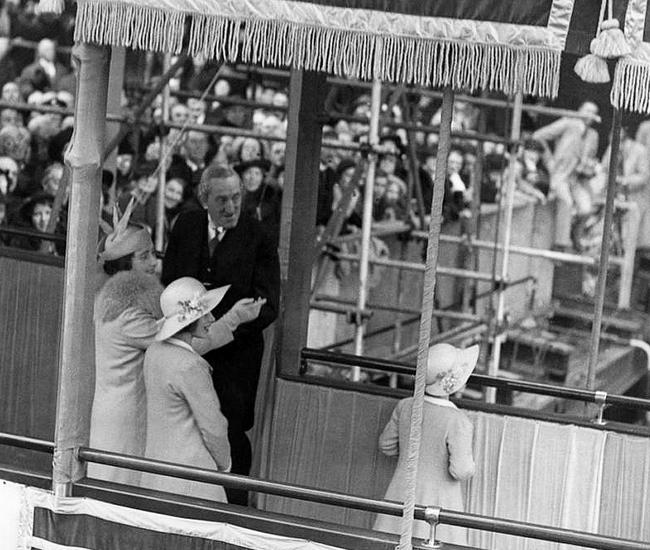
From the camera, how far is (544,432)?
691 cm

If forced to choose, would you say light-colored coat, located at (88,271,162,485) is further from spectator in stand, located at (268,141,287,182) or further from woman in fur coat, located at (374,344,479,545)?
spectator in stand, located at (268,141,287,182)

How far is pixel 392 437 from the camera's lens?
6480mm

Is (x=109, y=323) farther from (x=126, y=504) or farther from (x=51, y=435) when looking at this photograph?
(x=51, y=435)

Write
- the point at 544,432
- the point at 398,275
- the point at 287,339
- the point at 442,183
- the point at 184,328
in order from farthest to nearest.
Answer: the point at 398,275 → the point at 287,339 → the point at 544,432 → the point at 184,328 → the point at 442,183

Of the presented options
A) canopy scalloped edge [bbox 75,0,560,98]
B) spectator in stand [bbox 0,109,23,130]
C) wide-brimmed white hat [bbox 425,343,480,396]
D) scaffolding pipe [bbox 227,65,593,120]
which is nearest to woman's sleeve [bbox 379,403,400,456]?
wide-brimmed white hat [bbox 425,343,480,396]

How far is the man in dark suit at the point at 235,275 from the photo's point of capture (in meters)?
7.23

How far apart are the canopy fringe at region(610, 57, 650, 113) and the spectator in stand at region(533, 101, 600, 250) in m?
12.4

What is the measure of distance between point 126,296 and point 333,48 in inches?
72.3

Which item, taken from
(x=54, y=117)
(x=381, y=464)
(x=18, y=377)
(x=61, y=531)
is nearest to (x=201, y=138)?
(x=54, y=117)

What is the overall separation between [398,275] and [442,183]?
8363 millimetres

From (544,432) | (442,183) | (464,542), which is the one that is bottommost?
(464,542)

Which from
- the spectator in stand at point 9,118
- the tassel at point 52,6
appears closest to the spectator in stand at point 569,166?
the spectator in stand at point 9,118

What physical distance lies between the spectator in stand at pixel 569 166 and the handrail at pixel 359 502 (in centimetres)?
1201

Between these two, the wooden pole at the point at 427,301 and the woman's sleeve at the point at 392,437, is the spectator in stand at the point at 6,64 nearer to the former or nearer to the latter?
the woman's sleeve at the point at 392,437
